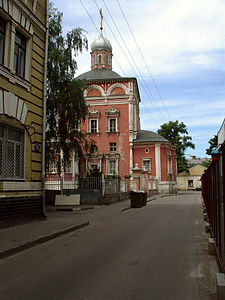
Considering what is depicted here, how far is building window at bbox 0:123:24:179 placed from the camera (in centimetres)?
1032

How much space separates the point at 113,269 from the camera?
5691mm

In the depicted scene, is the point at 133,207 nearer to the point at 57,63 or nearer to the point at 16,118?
the point at 57,63

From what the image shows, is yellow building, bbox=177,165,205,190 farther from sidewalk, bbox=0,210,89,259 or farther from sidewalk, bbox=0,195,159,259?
sidewalk, bbox=0,210,89,259

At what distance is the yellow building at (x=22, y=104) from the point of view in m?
10.3

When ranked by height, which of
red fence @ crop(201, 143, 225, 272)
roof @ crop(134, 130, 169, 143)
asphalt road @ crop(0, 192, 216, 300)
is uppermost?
roof @ crop(134, 130, 169, 143)

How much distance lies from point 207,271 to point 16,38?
9.96 meters

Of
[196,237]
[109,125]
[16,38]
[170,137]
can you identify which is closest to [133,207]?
[196,237]

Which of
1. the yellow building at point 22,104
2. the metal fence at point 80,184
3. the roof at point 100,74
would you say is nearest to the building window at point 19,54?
the yellow building at point 22,104

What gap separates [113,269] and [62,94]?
1466 cm

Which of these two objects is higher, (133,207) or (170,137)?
(170,137)

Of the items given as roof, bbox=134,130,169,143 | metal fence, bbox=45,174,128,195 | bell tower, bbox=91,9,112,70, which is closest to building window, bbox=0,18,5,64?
metal fence, bbox=45,174,128,195

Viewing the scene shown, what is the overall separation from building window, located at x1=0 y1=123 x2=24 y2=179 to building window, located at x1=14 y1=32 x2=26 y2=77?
2215 mm

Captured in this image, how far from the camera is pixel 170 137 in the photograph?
5903 cm

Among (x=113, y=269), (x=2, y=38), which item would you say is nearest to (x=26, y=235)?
(x=113, y=269)
